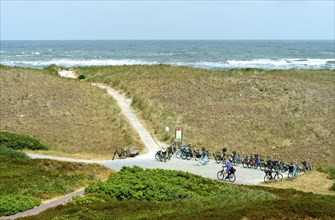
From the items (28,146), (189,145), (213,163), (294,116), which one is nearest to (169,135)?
(189,145)

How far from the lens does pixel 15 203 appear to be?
60.2 feet

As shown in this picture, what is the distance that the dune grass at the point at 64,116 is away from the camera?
37938 mm

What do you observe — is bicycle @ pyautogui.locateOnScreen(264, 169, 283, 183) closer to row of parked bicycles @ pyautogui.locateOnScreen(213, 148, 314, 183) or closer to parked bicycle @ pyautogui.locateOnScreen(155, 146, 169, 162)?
row of parked bicycles @ pyautogui.locateOnScreen(213, 148, 314, 183)

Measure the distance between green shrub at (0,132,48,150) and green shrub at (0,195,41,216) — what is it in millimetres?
15903

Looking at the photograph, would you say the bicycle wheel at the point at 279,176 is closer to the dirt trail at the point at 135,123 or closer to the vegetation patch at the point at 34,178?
the dirt trail at the point at 135,123

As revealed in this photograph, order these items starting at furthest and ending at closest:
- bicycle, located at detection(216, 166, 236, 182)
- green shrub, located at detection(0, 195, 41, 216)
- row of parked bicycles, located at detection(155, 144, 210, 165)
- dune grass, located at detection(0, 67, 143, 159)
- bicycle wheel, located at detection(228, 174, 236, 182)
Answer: dune grass, located at detection(0, 67, 143, 159)
row of parked bicycles, located at detection(155, 144, 210, 165)
bicycle wheel, located at detection(228, 174, 236, 182)
bicycle, located at detection(216, 166, 236, 182)
green shrub, located at detection(0, 195, 41, 216)

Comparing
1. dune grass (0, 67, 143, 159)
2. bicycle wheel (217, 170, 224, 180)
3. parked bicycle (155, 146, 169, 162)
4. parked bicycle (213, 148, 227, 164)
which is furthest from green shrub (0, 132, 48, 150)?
bicycle wheel (217, 170, 224, 180)

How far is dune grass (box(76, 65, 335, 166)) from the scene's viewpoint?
38.7 meters

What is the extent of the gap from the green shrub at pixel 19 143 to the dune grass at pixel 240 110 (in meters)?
10.1

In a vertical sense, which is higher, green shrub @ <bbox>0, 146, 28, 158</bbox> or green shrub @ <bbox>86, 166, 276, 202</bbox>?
green shrub @ <bbox>86, 166, 276, 202</bbox>

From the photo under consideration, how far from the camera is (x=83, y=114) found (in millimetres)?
49469

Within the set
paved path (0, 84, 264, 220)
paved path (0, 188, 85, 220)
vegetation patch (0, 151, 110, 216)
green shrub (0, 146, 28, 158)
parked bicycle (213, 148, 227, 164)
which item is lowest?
paved path (0, 84, 264, 220)

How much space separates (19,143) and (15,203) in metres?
17.2

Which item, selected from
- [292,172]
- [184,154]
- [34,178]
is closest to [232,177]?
[292,172]
